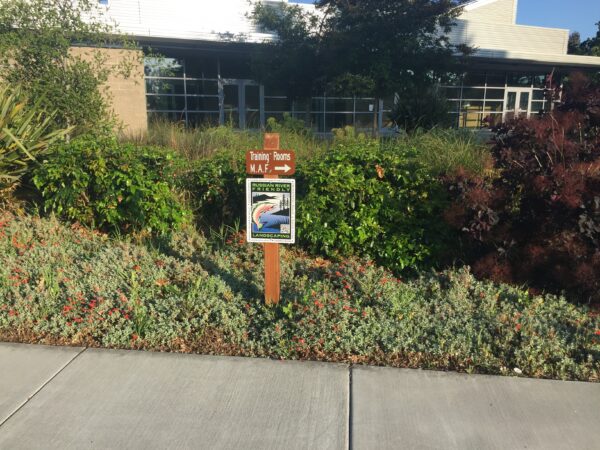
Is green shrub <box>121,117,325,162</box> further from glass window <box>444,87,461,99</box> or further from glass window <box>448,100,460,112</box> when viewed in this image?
glass window <box>444,87,461,99</box>

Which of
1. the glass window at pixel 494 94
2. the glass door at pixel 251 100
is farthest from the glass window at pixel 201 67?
the glass window at pixel 494 94

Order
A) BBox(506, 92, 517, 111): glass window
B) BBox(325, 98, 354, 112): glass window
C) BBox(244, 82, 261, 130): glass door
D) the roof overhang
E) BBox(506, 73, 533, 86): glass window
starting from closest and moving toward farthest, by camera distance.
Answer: BBox(244, 82, 261, 130): glass door → the roof overhang → BBox(325, 98, 354, 112): glass window → BBox(506, 73, 533, 86): glass window → BBox(506, 92, 517, 111): glass window

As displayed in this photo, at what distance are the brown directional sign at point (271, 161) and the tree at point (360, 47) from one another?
1233 centimetres

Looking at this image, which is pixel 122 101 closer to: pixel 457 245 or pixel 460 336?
pixel 457 245

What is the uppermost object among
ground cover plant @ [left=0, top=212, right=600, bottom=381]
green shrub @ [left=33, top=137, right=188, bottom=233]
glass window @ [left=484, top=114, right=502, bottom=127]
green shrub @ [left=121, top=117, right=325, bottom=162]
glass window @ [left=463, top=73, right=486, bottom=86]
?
glass window @ [left=463, top=73, right=486, bottom=86]

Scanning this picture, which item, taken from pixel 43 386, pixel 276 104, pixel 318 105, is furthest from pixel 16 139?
pixel 318 105

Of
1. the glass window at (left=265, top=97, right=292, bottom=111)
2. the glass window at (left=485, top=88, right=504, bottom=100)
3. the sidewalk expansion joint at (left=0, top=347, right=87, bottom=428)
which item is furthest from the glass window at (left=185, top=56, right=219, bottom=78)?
the sidewalk expansion joint at (left=0, top=347, right=87, bottom=428)

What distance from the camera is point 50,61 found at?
9.04m

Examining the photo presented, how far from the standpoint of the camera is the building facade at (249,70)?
19.6 m

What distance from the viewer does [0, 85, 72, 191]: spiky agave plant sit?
23.4 ft

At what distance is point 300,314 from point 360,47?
1344cm

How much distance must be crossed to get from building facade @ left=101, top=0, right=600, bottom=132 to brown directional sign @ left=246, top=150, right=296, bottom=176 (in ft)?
35.4

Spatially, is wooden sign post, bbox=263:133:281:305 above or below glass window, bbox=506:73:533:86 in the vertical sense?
below

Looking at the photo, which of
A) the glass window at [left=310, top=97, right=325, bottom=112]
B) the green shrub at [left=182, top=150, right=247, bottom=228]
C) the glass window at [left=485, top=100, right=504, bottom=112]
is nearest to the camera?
the green shrub at [left=182, top=150, right=247, bottom=228]
